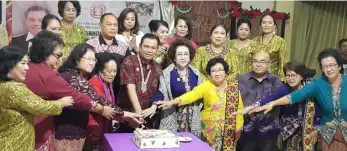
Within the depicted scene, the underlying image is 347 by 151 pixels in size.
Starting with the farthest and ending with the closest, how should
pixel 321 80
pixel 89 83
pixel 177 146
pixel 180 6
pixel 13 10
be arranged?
pixel 180 6, pixel 13 10, pixel 321 80, pixel 89 83, pixel 177 146

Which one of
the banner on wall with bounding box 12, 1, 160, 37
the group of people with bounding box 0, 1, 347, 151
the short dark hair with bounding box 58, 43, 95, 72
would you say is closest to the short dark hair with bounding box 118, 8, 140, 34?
the group of people with bounding box 0, 1, 347, 151


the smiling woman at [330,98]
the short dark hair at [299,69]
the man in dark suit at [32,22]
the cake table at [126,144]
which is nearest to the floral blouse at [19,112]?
the cake table at [126,144]

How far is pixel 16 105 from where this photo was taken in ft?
9.57

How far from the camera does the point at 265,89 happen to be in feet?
13.7

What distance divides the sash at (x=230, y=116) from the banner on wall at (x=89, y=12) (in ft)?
8.30

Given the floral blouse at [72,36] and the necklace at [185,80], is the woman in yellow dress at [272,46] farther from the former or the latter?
the floral blouse at [72,36]

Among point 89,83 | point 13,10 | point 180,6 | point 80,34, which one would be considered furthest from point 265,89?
point 13,10

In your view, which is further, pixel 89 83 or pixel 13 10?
pixel 13 10

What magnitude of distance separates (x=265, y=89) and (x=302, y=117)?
386 millimetres

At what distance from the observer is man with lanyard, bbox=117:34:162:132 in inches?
158

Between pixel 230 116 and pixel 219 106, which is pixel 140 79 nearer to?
pixel 219 106

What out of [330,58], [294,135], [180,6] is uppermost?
[180,6]

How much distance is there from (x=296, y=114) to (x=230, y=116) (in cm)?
57

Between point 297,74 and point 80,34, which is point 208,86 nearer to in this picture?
point 297,74
